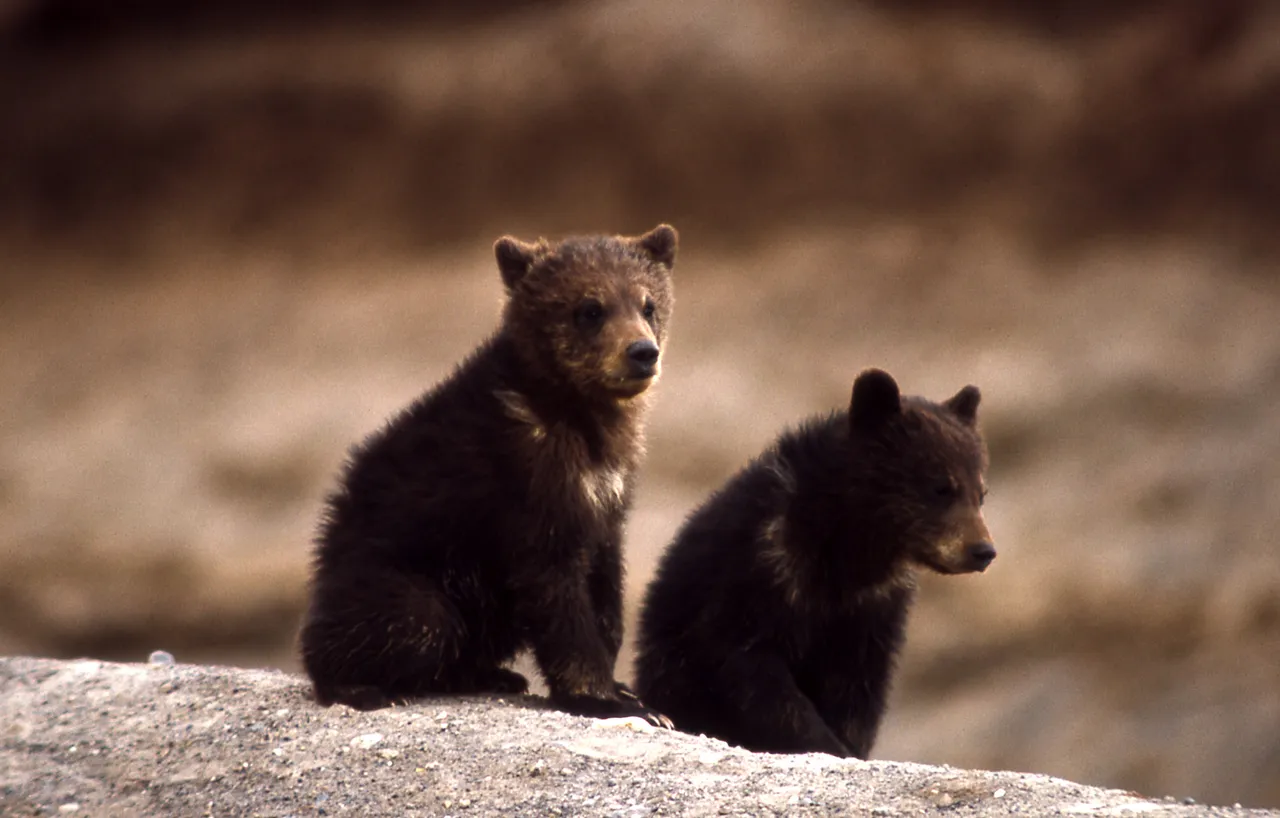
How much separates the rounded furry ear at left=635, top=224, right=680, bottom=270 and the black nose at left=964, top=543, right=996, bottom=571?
1900 mm

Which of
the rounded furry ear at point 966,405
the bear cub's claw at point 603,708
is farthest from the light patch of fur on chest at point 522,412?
the rounded furry ear at point 966,405

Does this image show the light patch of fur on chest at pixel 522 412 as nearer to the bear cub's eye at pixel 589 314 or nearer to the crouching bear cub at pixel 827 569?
the bear cub's eye at pixel 589 314

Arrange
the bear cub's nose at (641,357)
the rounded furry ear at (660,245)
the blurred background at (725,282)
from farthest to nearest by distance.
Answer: the blurred background at (725,282) < the rounded furry ear at (660,245) < the bear cub's nose at (641,357)

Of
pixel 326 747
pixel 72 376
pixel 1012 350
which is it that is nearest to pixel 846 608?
pixel 326 747

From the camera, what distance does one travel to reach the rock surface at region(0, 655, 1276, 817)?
5.48 meters

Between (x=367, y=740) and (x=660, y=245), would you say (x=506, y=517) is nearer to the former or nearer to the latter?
(x=367, y=740)

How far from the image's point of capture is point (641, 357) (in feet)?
22.7

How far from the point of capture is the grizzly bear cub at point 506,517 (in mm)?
6586

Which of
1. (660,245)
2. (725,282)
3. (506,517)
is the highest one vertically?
(725,282)

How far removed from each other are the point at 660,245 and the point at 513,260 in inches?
31.8

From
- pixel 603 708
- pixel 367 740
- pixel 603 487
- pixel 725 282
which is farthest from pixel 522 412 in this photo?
pixel 725 282

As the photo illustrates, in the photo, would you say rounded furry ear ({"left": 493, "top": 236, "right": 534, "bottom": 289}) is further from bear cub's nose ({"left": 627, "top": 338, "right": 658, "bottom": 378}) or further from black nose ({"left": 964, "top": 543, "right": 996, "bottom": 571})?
black nose ({"left": 964, "top": 543, "right": 996, "bottom": 571})

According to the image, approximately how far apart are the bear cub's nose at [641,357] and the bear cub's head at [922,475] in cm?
102

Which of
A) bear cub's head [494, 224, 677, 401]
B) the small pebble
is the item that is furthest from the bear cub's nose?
the small pebble
